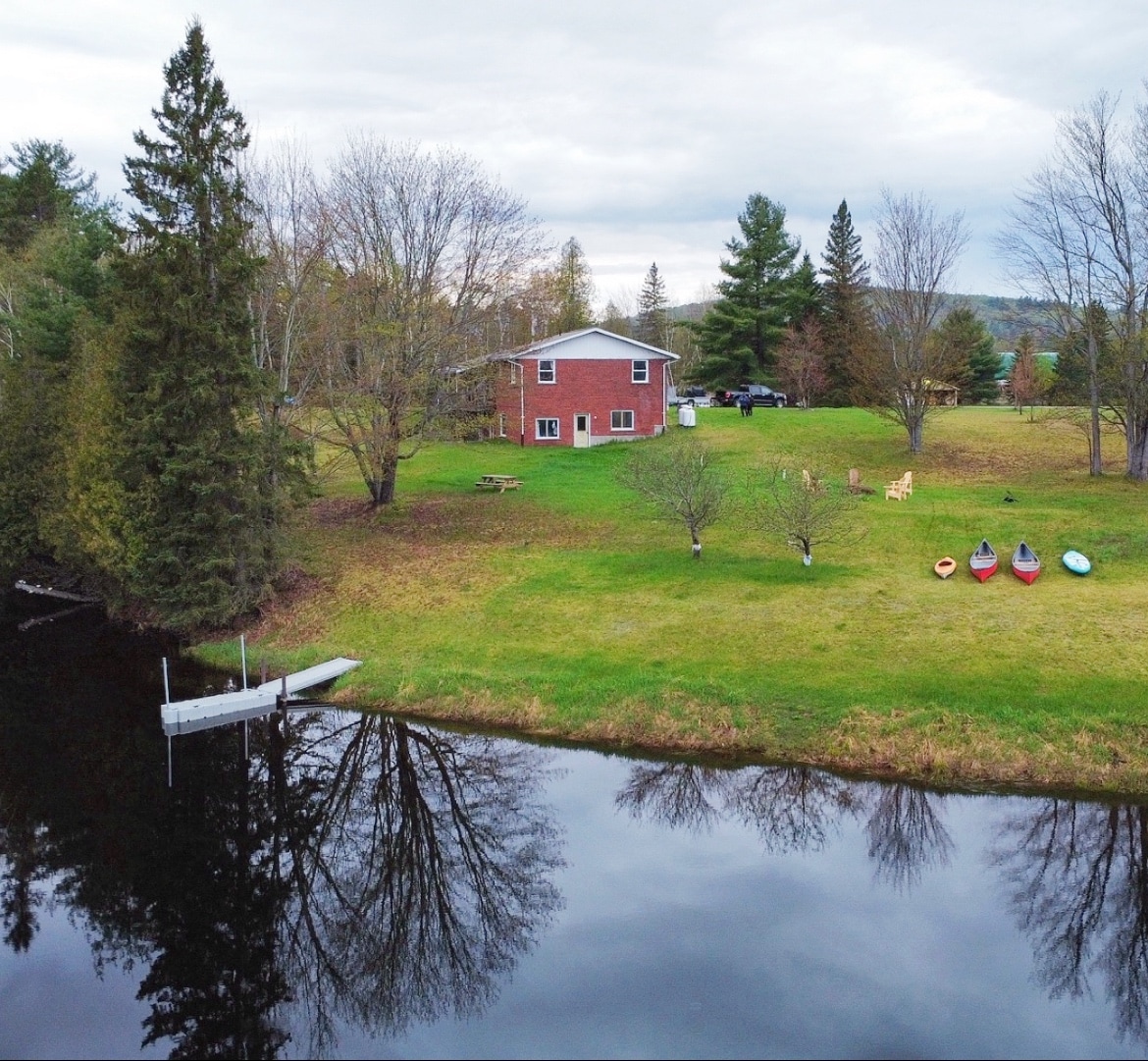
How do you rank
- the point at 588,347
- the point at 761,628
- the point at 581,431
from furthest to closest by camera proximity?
the point at 581,431, the point at 588,347, the point at 761,628

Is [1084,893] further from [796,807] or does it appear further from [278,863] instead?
[278,863]

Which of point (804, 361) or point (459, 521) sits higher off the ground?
point (804, 361)

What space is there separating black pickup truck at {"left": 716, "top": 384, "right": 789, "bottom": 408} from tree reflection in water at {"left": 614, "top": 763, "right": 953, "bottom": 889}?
4778 centimetres

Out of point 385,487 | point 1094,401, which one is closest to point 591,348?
point 385,487

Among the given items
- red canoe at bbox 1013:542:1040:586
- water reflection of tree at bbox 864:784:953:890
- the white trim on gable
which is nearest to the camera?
water reflection of tree at bbox 864:784:953:890

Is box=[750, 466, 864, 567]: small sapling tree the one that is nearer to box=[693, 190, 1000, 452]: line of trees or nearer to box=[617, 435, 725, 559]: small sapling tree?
box=[617, 435, 725, 559]: small sapling tree

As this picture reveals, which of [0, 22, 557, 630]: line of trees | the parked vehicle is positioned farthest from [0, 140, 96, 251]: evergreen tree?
the parked vehicle

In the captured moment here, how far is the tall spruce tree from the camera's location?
82.9 ft

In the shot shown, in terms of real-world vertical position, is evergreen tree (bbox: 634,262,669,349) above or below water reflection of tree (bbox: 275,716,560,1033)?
above

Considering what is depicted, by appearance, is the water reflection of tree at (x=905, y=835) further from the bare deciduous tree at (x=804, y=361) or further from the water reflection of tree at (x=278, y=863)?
the bare deciduous tree at (x=804, y=361)

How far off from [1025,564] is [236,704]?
2035cm

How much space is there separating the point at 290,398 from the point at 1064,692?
968 inches

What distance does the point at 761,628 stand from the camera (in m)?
23.0

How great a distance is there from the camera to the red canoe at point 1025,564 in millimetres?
24984
